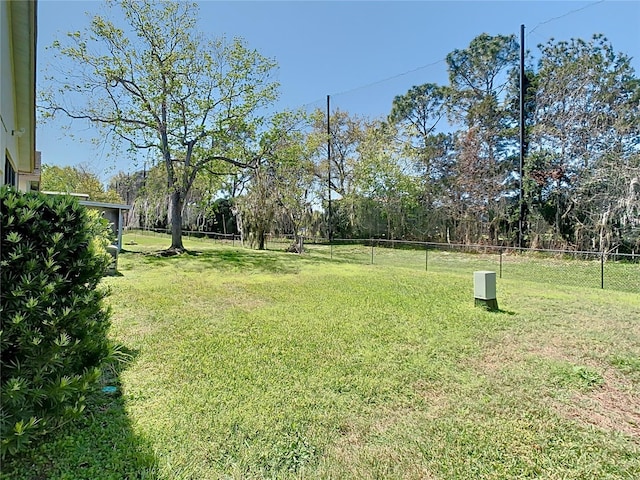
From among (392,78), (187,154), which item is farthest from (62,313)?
(392,78)

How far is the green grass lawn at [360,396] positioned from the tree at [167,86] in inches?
379

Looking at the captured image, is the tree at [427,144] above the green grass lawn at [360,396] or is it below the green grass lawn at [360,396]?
above

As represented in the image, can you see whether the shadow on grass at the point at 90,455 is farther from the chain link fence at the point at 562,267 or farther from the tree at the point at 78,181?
the tree at the point at 78,181

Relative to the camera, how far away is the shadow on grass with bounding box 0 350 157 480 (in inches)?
75.5

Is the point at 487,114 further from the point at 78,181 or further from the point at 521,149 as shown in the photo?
the point at 78,181

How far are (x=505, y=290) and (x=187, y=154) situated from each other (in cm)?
1192

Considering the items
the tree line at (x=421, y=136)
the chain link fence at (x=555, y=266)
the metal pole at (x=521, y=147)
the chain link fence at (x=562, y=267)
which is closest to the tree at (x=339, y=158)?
the tree line at (x=421, y=136)

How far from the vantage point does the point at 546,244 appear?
15.2 metres

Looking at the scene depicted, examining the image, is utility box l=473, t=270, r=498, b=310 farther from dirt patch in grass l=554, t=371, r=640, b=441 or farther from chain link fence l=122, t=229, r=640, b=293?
chain link fence l=122, t=229, r=640, b=293

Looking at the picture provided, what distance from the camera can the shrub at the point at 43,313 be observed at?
1.85 metres

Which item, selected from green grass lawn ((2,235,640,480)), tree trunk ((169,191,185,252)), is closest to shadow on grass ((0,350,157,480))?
green grass lawn ((2,235,640,480))

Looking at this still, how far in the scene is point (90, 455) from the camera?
6.82 feet

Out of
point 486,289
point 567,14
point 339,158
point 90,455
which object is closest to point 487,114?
point 567,14

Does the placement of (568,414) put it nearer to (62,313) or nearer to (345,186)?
(62,313)
